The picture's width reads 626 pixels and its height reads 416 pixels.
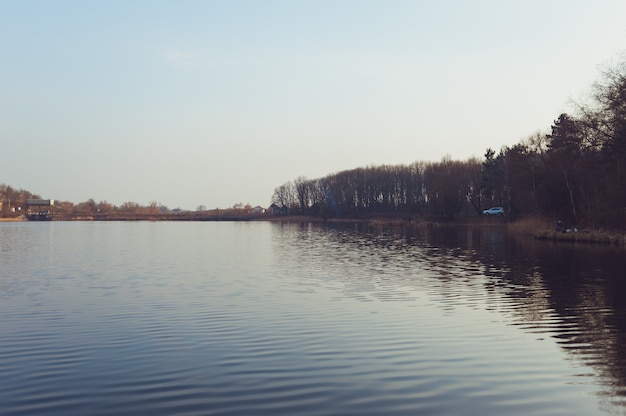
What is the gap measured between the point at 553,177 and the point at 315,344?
4609 centimetres

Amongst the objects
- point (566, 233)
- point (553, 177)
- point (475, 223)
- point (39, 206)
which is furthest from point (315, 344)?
point (39, 206)

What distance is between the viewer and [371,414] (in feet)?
21.4

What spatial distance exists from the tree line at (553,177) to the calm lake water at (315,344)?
1675 cm

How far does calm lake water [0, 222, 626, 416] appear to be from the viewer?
23.4 feet

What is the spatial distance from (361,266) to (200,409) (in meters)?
19.9

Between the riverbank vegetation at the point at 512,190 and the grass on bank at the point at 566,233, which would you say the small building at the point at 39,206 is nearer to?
the riverbank vegetation at the point at 512,190

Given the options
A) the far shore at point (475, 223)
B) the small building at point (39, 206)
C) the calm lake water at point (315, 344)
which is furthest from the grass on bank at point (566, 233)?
the small building at point (39, 206)

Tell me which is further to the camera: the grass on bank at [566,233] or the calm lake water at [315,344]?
the grass on bank at [566,233]

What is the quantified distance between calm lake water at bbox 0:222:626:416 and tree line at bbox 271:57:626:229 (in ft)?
54.9

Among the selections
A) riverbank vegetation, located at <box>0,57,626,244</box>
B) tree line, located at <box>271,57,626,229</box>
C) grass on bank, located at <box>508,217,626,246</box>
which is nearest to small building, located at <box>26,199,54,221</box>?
riverbank vegetation, located at <box>0,57,626,244</box>

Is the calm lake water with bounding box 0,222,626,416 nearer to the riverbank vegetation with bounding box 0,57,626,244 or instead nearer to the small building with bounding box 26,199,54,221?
the riverbank vegetation with bounding box 0,57,626,244

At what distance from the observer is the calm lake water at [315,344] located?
7117mm

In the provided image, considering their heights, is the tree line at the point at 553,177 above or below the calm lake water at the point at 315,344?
above

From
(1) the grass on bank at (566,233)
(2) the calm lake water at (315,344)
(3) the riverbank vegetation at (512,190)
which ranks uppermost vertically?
(3) the riverbank vegetation at (512,190)
